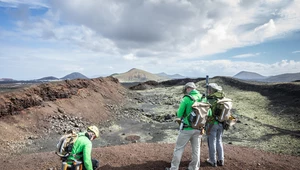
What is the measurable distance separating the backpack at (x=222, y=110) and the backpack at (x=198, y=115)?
3.30ft

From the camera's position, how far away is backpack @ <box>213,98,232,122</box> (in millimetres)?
6301

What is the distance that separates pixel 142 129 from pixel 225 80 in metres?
36.7

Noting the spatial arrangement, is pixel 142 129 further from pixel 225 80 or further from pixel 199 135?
pixel 225 80

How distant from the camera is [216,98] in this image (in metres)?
6.57

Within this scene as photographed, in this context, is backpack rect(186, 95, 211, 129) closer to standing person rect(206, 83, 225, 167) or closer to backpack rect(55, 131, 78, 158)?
standing person rect(206, 83, 225, 167)

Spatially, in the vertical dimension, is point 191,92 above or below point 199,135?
above

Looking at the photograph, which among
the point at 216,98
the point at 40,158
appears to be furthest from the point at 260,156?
the point at 40,158

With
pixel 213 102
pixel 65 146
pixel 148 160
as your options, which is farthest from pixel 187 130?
pixel 65 146

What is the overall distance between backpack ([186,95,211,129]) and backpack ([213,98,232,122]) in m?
1.01

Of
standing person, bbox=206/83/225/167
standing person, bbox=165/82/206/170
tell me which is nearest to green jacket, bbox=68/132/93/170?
standing person, bbox=165/82/206/170

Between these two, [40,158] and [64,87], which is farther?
[64,87]

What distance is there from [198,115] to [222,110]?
1.24 metres

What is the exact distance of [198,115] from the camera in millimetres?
5453

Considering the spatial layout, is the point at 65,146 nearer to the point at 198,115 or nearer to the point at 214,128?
the point at 198,115
